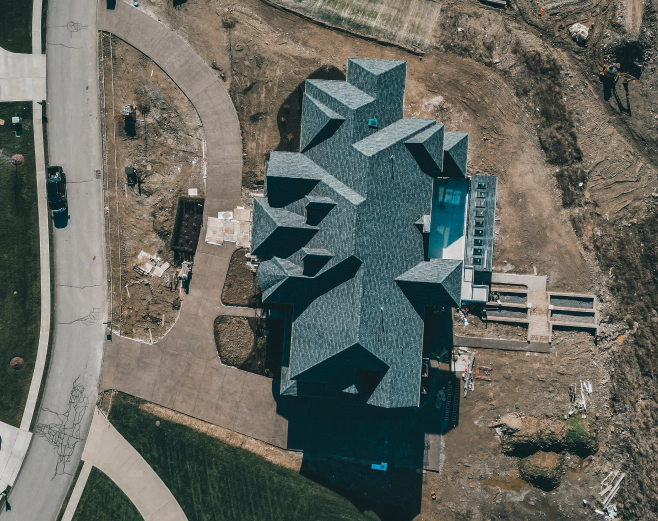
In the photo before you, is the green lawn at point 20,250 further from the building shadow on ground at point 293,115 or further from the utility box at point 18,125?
the building shadow on ground at point 293,115

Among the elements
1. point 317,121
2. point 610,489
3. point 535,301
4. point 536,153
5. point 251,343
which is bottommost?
point 610,489

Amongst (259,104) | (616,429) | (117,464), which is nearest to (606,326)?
(616,429)

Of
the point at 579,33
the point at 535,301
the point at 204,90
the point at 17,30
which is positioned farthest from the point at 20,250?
the point at 579,33

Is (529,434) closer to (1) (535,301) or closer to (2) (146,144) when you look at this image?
(1) (535,301)

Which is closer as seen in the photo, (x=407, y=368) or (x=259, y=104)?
(x=407, y=368)

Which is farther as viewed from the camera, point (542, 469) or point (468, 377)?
point (468, 377)

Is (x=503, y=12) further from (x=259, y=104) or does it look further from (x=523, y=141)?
(x=259, y=104)
